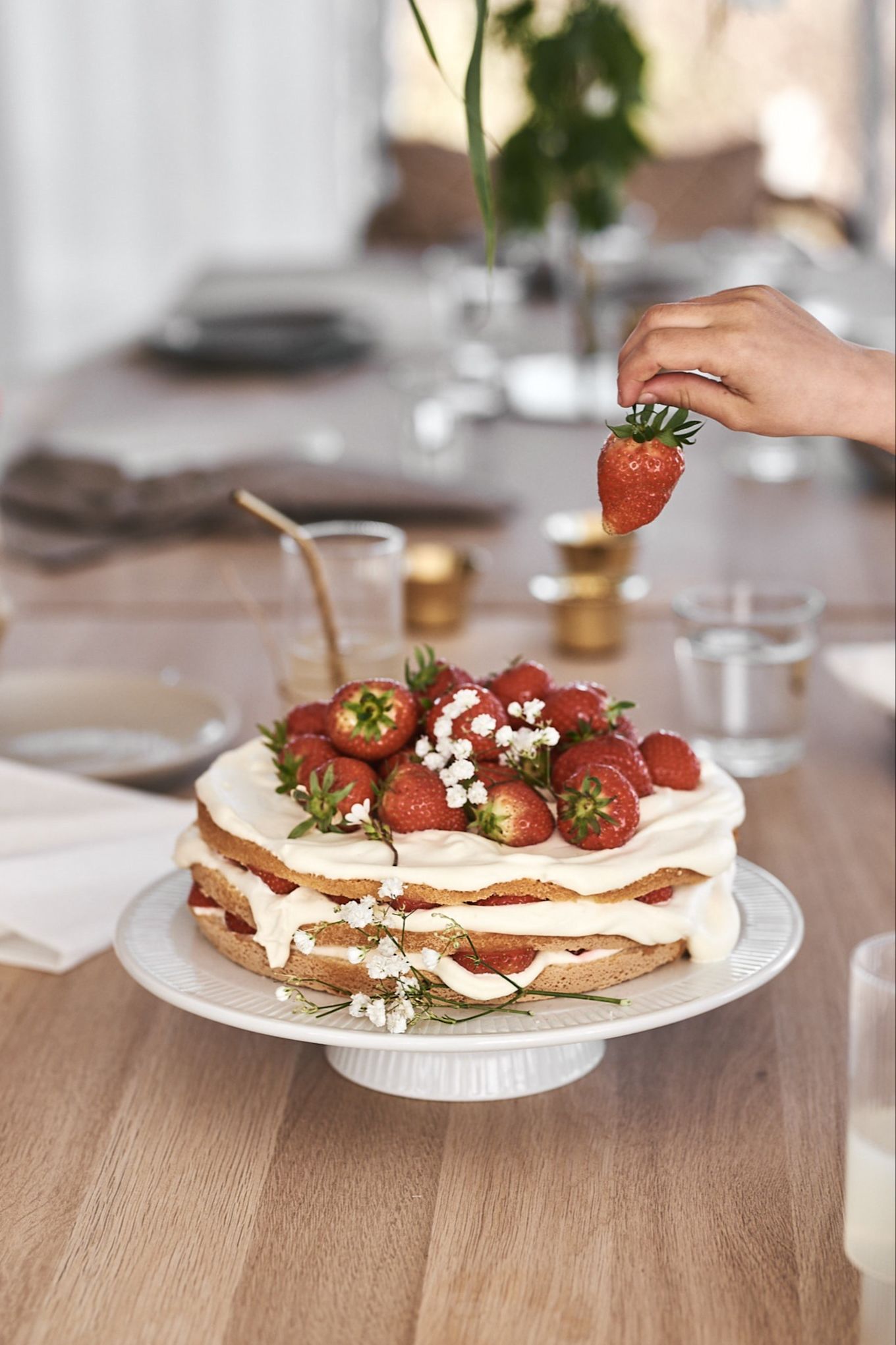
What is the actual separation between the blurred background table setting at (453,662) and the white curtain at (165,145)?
4.39 ft

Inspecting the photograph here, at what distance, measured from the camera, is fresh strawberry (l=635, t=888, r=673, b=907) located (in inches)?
34.5

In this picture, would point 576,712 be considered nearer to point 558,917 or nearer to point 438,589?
point 558,917

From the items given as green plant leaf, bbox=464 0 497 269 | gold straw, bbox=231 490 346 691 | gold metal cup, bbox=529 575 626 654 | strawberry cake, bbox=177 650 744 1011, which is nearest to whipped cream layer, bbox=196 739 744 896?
strawberry cake, bbox=177 650 744 1011

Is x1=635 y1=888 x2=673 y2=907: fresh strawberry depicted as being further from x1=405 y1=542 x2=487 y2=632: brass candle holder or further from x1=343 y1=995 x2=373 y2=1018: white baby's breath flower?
x1=405 y1=542 x2=487 y2=632: brass candle holder

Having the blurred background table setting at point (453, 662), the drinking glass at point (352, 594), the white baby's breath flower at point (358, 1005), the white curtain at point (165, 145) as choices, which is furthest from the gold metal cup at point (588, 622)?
the white curtain at point (165, 145)

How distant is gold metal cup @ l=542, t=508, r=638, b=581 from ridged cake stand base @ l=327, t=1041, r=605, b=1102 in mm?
951

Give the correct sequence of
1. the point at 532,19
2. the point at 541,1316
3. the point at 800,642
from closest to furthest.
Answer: the point at 541,1316, the point at 800,642, the point at 532,19

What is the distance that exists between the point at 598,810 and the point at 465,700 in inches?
4.0

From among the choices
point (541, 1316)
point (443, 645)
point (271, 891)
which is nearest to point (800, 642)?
point (443, 645)

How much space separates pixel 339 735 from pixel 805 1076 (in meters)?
0.35

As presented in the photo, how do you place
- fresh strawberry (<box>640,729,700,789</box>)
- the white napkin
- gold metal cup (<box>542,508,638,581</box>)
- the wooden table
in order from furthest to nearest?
gold metal cup (<box>542,508,638,581</box>) → the white napkin → fresh strawberry (<box>640,729,700,789</box>) → the wooden table

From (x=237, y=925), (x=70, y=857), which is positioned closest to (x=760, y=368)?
(x=237, y=925)

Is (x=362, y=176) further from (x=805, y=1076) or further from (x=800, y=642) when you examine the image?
(x=805, y=1076)

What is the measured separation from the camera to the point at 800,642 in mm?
1438
